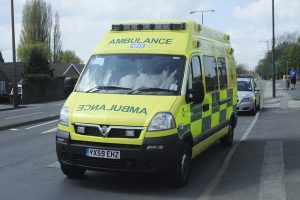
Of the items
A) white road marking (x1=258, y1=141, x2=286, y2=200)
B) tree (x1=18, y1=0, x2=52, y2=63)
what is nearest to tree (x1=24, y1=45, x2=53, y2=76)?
tree (x1=18, y1=0, x2=52, y2=63)

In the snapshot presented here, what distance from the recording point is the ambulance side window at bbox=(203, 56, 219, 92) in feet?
28.4

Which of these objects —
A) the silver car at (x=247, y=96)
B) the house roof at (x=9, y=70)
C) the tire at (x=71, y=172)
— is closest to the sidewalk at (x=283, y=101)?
the silver car at (x=247, y=96)

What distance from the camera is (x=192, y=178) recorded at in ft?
25.5

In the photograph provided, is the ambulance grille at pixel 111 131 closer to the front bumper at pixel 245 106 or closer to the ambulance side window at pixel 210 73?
the ambulance side window at pixel 210 73

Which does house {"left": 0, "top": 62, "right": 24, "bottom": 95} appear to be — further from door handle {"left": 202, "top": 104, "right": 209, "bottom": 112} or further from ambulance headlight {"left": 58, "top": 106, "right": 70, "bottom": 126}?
ambulance headlight {"left": 58, "top": 106, "right": 70, "bottom": 126}

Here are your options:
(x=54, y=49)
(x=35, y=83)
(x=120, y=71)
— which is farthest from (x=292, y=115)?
(x=54, y=49)

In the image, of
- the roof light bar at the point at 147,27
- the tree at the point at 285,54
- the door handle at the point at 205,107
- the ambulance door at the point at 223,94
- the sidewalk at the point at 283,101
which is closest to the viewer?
the roof light bar at the point at 147,27

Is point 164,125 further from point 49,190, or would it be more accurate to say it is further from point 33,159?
point 33,159

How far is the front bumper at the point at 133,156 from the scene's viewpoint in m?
6.56

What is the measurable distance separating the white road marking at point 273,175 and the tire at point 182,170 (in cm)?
111

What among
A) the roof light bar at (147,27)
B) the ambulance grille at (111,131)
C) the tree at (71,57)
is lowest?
the ambulance grille at (111,131)

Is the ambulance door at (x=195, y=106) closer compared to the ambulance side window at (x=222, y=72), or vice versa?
the ambulance door at (x=195, y=106)

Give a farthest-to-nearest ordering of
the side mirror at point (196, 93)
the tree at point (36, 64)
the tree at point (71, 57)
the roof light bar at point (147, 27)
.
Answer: the tree at point (71, 57)
the tree at point (36, 64)
the roof light bar at point (147, 27)
the side mirror at point (196, 93)

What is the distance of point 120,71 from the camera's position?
7590 mm
